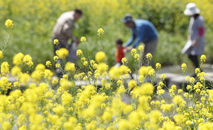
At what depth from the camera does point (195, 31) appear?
6176 mm

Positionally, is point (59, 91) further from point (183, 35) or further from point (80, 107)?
point (183, 35)

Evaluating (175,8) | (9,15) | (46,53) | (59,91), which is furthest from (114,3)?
(59,91)

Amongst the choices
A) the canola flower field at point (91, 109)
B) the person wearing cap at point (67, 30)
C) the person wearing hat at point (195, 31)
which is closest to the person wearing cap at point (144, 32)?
the person wearing hat at point (195, 31)

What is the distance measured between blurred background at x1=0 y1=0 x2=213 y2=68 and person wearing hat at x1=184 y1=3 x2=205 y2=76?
1.24 metres

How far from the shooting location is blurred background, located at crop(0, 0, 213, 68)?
7031 mm

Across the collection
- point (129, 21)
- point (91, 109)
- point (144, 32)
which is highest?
point (129, 21)

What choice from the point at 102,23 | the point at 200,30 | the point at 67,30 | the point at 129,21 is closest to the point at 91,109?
the point at 129,21

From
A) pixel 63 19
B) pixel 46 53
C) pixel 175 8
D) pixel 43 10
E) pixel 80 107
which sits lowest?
pixel 80 107

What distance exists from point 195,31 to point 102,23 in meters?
3.33

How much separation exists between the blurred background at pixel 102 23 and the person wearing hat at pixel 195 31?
4.07ft

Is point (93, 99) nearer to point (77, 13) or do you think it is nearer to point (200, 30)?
point (77, 13)

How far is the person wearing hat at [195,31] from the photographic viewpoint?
6.08 m

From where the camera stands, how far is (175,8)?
31.8 ft

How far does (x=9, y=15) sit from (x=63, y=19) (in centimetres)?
384
